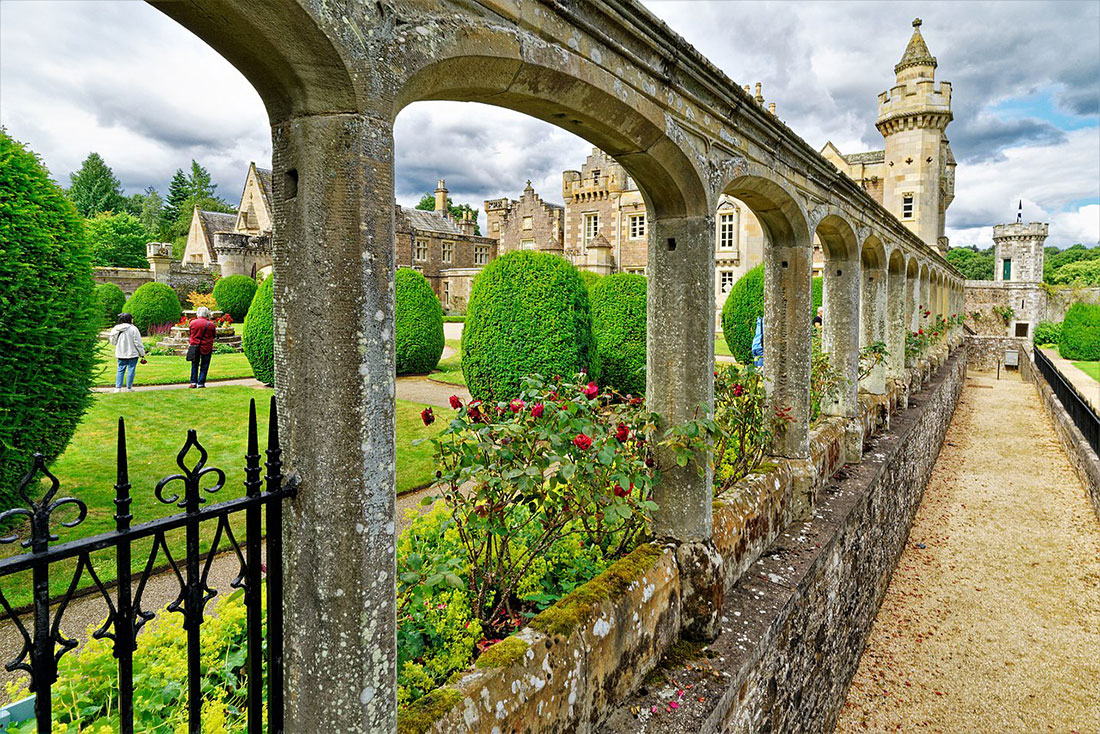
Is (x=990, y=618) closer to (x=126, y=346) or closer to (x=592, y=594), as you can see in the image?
(x=592, y=594)

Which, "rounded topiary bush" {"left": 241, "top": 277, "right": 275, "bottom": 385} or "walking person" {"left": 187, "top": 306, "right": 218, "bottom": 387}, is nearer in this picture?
"walking person" {"left": 187, "top": 306, "right": 218, "bottom": 387}

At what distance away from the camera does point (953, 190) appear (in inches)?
1232

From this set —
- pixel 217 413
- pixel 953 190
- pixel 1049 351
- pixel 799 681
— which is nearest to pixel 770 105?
pixel 953 190

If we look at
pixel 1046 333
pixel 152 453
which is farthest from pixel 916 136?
pixel 152 453

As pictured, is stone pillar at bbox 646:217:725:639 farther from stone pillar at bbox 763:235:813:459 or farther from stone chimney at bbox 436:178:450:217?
stone chimney at bbox 436:178:450:217

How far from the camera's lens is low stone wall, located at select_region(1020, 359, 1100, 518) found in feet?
28.4

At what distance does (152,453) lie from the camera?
7.20 metres

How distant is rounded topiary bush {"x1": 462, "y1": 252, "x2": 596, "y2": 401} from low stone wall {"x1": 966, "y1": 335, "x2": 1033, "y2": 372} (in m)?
24.0

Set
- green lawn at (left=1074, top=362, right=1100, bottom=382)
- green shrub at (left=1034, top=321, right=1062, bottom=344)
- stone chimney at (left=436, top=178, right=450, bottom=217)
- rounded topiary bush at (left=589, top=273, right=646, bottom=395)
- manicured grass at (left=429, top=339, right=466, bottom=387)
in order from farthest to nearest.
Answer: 1. stone chimney at (left=436, top=178, right=450, bottom=217)
2. green shrub at (left=1034, top=321, right=1062, bottom=344)
3. green lawn at (left=1074, top=362, right=1100, bottom=382)
4. manicured grass at (left=429, top=339, right=466, bottom=387)
5. rounded topiary bush at (left=589, top=273, right=646, bottom=395)

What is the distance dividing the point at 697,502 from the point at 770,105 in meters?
30.7

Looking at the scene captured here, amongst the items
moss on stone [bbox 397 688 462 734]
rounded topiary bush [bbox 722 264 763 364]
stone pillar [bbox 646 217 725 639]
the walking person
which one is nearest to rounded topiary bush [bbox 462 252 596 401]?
the walking person

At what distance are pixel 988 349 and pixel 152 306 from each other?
109 feet

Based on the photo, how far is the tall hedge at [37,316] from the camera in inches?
169

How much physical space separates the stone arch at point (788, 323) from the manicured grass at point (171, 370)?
1187 cm
